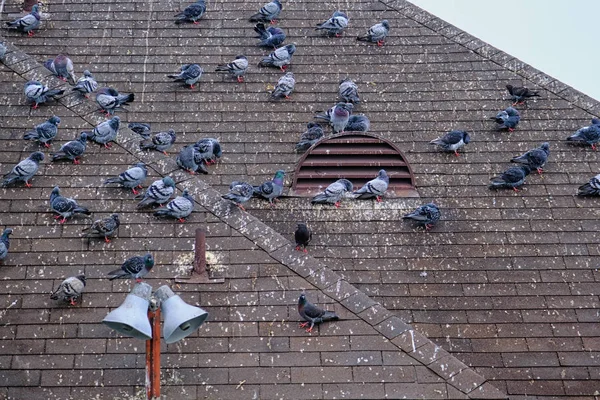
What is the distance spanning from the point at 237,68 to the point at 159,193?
3521mm

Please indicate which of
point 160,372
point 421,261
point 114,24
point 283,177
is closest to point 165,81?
point 114,24

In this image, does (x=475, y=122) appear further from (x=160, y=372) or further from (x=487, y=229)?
Result: (x=160, y=372)

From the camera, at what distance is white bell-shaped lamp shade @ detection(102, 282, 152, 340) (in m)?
8.54

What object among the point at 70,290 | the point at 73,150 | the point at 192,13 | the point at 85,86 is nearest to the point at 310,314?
the point at 70,290

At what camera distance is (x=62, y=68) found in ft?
47.1

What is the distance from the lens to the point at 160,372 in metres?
10.1

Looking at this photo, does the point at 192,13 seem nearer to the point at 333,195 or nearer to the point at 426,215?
the point at 333,195

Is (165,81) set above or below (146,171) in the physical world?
above

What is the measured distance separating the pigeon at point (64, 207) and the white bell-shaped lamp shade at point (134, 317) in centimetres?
303

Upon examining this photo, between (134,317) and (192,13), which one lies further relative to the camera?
(192,13)

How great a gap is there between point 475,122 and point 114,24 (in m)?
5.45

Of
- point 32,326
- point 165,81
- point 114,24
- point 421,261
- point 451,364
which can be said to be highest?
point 114,24

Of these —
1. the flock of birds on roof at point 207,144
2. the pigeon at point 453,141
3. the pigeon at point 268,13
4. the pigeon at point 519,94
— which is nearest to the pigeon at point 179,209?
the flock of birds on roof at point 207,144

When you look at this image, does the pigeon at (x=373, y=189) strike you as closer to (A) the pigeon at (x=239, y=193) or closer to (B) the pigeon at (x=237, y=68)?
(A) the pigeon at (x=239, y=193)
